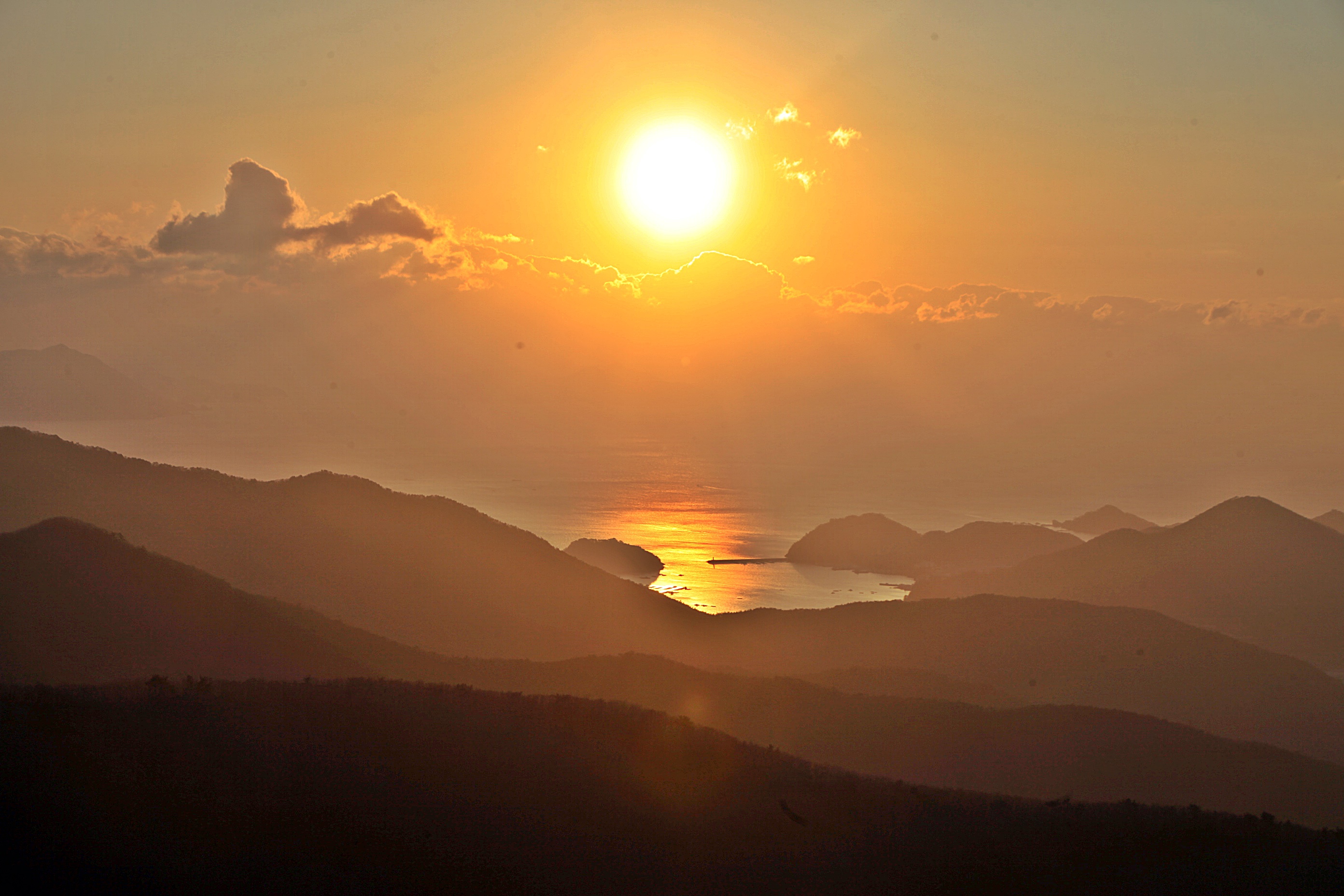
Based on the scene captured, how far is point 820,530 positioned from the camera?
7702 inches

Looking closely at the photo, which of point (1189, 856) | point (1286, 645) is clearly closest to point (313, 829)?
point (1189, 856)

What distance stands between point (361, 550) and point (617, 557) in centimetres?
7849

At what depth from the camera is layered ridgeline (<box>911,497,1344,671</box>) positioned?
117 m

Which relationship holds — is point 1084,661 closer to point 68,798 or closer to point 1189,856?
point 1189,856

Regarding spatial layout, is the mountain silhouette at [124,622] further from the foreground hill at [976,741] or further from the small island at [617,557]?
the small island at [617,557]

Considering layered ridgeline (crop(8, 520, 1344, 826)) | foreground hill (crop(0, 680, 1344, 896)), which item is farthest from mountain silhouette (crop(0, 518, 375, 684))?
foreground hill (crop(0, 680, 1344, 896))

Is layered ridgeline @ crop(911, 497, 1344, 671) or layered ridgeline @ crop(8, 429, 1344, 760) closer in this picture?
layered ridgeline @ crop(8, 429, 1344, 760)

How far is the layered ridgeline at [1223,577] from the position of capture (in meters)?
117

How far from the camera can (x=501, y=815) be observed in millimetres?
26938

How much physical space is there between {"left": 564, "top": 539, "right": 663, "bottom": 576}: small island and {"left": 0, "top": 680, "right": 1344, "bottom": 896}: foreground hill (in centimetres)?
12009

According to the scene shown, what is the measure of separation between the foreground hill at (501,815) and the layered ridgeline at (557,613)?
4144cm

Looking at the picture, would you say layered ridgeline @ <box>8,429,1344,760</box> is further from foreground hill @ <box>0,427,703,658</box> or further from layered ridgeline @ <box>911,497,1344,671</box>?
layered ridgeline @ <box>911,497,1344,671</box>

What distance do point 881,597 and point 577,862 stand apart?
13009cm

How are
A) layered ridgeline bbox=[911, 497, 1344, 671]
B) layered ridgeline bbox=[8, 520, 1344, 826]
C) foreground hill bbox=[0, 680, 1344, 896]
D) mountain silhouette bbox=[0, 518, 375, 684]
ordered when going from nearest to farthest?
foreground hill bbox=[0, 680, 1344, 896] < mountain silhouette bbox=[0, 518, 375, 684] < layered ridgeline bbox=[8, 520, 1344, 826] < layered ridgeline bbox=[911, 497, 1344, 671]
